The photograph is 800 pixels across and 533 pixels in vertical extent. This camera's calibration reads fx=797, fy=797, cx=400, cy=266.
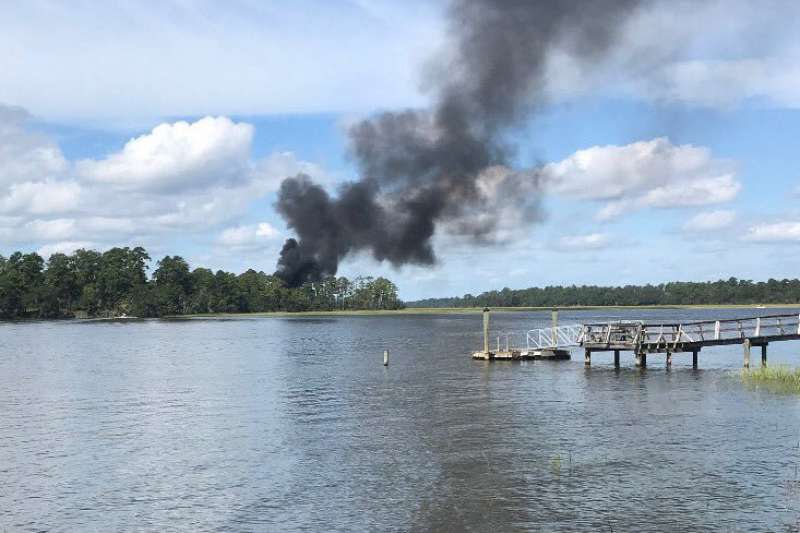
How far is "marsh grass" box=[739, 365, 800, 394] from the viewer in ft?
157

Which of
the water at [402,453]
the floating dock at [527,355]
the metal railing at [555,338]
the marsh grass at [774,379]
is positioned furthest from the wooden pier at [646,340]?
the floating dock at [527,355]

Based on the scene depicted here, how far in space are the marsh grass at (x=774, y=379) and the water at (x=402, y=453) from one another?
1289 mm

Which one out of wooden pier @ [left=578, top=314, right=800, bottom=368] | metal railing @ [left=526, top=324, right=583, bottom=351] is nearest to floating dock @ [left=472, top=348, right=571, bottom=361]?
metal railing @ [left=526, top=324, right=583, bottom=351]

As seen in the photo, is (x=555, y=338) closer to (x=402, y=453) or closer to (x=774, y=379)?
(x=774, y=379)

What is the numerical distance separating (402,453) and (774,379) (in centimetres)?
3124

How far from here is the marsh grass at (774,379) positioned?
157 feet

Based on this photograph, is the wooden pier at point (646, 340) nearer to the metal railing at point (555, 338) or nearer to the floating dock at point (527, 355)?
the metal railing at point (555, 338)

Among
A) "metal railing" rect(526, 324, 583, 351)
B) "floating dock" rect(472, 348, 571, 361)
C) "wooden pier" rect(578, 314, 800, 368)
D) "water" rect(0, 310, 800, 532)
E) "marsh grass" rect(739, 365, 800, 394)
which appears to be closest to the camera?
"water" rect(0, 310, 800, 532)

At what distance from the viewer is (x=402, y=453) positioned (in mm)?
31484

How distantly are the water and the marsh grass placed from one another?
4.23ft

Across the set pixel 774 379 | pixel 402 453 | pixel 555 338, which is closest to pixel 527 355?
pixel 555 338

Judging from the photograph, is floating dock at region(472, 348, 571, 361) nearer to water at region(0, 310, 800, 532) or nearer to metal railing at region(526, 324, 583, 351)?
metal railing at region(526, 324, 583, 351)

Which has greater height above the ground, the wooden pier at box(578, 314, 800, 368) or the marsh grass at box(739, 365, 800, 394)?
the wooden pier at box(578, 314, 800, 368)

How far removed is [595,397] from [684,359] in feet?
99.1
